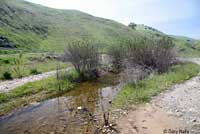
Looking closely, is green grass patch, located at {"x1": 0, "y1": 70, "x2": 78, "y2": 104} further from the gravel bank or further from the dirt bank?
the dirt bank

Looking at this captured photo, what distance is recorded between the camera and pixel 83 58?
37.1 metres

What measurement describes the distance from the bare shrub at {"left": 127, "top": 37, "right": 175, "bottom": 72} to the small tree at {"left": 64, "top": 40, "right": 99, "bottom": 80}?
5800mm

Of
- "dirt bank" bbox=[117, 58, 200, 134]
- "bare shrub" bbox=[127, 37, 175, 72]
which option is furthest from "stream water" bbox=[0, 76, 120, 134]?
"bare shrub" bbox=[127, 37, 175, 72]

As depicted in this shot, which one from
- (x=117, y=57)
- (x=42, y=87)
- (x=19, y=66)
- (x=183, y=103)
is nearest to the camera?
(x=183, y=103)

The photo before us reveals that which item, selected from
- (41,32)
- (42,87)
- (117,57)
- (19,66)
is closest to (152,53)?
(117,57)

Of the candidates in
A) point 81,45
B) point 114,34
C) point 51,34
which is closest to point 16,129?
point 81,45

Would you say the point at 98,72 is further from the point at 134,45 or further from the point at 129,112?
the point at 129,112

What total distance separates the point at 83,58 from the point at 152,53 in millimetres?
10254

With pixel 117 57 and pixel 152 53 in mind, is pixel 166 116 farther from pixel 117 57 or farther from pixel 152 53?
pixel 117 57

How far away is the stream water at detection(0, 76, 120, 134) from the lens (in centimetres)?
1781

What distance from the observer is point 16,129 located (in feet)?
60.6

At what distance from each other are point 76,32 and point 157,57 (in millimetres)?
92484

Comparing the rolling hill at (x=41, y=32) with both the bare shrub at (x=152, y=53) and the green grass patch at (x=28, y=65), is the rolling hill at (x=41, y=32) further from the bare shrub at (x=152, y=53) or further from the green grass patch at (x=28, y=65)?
the bare shrub at (x=152, y=53)

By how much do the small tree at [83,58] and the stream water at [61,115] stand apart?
27.4 ft
